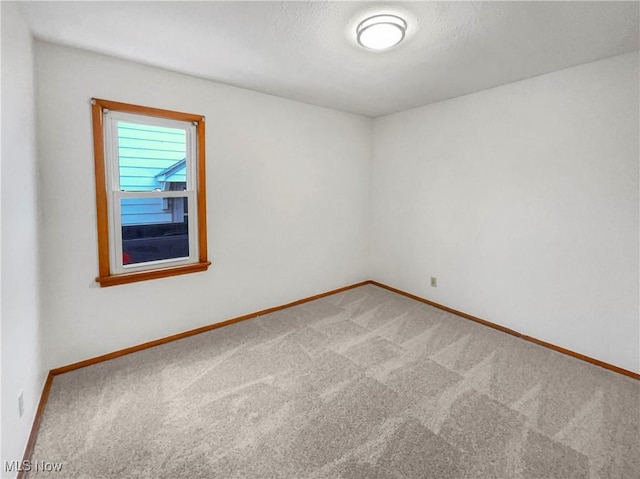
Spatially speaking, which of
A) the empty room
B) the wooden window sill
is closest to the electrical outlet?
the empty room

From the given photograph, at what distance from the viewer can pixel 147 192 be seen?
272 cm

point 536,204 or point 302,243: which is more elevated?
point 536,204

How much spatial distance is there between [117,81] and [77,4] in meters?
0.75

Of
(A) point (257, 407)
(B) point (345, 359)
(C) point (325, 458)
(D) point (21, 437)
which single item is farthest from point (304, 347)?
(D) point (21, 437)

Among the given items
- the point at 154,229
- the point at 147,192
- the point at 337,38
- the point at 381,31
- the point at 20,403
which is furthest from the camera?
the point at 154,229

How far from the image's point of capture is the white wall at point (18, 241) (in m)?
1.46

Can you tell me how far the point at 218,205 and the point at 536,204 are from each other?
2.95 metres

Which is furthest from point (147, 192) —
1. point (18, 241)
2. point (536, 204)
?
point (536, 204)

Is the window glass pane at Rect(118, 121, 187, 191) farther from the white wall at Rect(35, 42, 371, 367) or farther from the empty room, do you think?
the white wall at Rect(35, 42, 371, 367)

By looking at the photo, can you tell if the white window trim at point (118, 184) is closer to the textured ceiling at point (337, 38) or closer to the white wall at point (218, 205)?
the white wall at point (218, 205)

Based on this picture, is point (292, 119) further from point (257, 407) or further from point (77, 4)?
point (257, 407)

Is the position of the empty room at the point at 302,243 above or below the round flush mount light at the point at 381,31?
below

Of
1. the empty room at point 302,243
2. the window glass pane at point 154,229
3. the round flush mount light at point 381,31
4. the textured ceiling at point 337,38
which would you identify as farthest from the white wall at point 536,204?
the window glass pane at point 154,229

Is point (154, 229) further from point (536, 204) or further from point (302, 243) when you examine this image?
point (536, 204)
